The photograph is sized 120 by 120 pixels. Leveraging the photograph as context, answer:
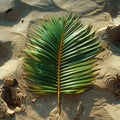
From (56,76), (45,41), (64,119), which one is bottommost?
(64,119)

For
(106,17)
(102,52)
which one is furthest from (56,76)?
(106,17)

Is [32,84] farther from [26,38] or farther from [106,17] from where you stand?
[106,17]

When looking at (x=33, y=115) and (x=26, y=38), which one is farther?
(x=26, y=38)

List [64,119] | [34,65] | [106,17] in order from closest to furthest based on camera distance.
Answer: [64,119] → [34,65] → [106,17]
